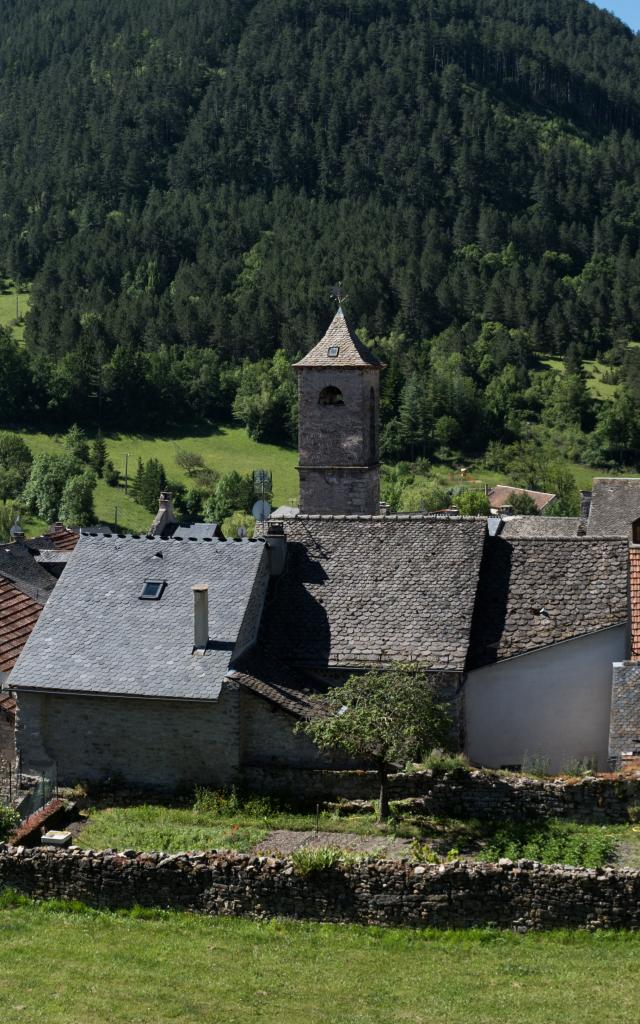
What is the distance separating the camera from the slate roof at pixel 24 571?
28284 mm

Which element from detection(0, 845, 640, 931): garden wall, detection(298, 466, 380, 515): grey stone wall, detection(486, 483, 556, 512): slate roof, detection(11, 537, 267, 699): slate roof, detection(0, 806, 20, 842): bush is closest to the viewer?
detection(0, 845, 640, 931): garden wall

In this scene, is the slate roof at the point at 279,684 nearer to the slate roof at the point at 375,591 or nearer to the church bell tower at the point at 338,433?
the slate roof at the point at 375,591

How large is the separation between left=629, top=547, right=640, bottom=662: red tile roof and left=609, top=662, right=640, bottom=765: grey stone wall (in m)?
0.48

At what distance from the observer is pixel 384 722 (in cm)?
1877

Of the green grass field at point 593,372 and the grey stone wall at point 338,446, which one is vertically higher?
the green grass field at point 593,372

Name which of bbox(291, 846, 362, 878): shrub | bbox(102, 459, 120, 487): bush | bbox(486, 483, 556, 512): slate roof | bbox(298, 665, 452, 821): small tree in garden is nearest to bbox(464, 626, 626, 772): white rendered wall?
bbox(298, 665, 452, 821): small tree in garden

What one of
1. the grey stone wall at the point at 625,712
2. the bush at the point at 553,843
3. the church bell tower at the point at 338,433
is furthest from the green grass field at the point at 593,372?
the bush at the point at 553,843

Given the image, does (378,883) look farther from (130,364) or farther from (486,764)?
(130,364)

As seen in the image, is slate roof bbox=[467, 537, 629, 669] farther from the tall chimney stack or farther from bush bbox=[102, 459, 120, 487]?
bush bbox=[102, 459, 120, 487]

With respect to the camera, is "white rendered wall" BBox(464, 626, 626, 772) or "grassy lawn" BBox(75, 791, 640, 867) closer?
"grassy lawn" BBox(75, 791, 640, 867)

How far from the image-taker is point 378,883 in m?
14.6

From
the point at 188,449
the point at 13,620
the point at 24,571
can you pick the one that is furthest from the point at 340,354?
the point at 188,449

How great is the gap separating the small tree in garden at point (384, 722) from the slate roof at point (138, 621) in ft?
7.26

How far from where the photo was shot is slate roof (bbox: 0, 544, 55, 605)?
2828 centimetres
